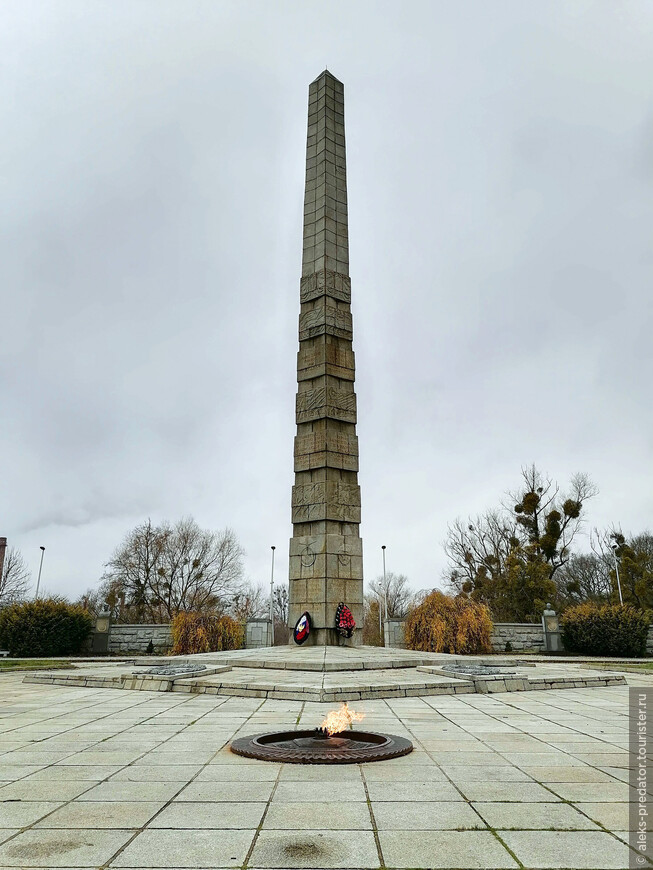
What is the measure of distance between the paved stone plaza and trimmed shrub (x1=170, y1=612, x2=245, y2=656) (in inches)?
492

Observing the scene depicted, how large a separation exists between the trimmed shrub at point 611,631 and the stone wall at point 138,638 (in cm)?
1443

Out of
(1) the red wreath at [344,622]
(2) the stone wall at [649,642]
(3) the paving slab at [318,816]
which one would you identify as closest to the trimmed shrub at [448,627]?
(1) the red wreath at [344,622]

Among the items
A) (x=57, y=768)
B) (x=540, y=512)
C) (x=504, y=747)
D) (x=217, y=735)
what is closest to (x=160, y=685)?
(x=217, y=735)

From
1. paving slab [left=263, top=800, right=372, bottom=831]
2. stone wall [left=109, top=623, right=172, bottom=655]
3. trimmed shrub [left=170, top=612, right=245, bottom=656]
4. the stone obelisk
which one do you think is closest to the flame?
paving slab [left=263, top=800, right=372, bottom=831]

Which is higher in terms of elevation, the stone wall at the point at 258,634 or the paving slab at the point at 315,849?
the stone wall at the point at 258,634

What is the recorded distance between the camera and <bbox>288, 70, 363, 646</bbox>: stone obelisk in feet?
55.9

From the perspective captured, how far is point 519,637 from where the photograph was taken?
70.3 ft

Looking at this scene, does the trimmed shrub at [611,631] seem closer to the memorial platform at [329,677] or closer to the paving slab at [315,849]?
the memorial platform at [329,677]

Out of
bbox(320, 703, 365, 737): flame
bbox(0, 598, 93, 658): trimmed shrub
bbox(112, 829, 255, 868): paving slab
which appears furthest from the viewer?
bbox(0, 598, 93, 658): trimmed shrub

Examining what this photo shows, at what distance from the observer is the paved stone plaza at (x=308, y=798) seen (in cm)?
282

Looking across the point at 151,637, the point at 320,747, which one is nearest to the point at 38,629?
the point at 151,637

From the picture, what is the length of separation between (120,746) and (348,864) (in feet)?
11.2

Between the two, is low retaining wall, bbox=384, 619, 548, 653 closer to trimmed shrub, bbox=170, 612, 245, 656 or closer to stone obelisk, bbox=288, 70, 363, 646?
stone obelisk, bbox=288, 70, 363, 646

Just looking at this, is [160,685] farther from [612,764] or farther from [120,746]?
[612,764]
